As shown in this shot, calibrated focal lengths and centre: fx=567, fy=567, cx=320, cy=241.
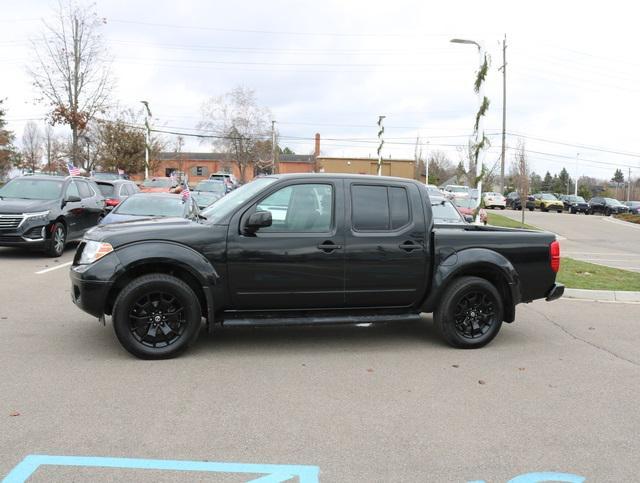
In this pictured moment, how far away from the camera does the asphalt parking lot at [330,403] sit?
11.9 feet

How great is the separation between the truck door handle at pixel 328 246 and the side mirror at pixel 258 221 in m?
0.60

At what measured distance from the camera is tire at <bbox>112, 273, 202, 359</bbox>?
5445mm

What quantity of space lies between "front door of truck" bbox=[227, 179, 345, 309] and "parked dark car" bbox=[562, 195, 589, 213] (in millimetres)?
49733

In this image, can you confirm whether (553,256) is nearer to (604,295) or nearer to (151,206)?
(604,295)

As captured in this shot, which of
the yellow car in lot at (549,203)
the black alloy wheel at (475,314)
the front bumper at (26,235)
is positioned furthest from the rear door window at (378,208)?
the yellow car in lot at (549,203)

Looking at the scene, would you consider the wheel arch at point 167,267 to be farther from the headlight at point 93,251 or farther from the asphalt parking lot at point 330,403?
the asphalt parking lot at point 330,403

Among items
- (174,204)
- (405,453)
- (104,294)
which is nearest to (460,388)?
(405,453)

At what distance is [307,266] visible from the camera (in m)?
5.80

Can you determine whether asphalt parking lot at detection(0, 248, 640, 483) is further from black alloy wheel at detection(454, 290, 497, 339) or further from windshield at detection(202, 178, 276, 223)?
windshield at detection(202, 178, 276, 223)

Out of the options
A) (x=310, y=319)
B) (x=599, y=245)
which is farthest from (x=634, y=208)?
(x=310, y=319)

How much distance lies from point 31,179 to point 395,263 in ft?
35.0

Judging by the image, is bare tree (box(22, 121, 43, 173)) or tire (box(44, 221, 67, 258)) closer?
tire (box(44, 221, 67, 258))

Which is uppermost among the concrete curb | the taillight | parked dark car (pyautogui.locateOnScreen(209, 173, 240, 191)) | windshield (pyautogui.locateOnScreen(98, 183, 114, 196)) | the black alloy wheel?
parked dark car (pyautogui.locateOnScreen(209, 173, 240, 191))

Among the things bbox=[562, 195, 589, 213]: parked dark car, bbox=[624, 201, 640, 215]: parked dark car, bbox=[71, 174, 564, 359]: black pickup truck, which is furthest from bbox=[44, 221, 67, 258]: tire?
bbox=[562, 195, 589, 213]: parked dark car
